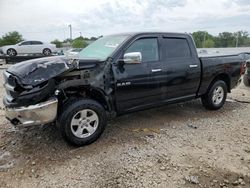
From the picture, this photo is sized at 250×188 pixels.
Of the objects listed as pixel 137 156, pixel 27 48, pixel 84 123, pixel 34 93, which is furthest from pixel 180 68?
pixel 27 48

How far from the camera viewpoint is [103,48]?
197 inches

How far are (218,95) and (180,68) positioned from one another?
1667 millimetres

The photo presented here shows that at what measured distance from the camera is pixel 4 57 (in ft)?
60.7

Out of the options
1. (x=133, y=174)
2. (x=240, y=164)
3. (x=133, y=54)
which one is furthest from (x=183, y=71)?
(x=133, y=174)

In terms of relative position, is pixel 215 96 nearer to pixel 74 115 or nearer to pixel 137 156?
pixel 137 156

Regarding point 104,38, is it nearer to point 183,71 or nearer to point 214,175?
point 183,71

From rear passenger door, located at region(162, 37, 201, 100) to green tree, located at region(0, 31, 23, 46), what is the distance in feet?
146

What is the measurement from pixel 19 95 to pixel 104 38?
7.53ft

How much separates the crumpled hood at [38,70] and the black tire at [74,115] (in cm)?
53

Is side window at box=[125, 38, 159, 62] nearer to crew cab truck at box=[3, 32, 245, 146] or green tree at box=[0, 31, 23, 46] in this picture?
crew cab truck at box=[3, 32, 245, 146]

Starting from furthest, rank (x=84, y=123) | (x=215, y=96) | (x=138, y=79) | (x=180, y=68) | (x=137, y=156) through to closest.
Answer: (x=215, y=96)
(x=180, y=68)
(x=138, y=79)
(x=84, y=123)
(x=137, y=156)

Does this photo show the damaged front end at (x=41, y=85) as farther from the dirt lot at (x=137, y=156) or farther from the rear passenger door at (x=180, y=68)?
the rear passenger door at (x=180, y=68)

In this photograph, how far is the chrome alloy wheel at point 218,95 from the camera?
6395mm

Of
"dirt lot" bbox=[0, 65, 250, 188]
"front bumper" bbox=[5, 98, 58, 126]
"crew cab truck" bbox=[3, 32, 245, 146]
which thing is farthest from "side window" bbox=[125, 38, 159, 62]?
"front bumper" bbox=[5, 98, 58, 126]
